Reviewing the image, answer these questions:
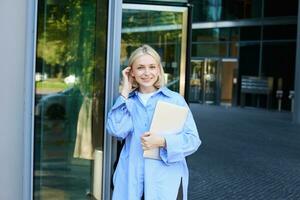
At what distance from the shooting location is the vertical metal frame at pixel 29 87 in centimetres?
323

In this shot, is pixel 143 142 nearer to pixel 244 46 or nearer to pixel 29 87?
pixel 29 87

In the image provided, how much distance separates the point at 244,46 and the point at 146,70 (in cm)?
2467

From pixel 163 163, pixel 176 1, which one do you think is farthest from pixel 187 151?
pixel 176 1

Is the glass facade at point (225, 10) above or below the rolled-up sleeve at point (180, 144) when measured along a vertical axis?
above

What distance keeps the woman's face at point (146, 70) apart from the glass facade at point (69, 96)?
51 centimetres

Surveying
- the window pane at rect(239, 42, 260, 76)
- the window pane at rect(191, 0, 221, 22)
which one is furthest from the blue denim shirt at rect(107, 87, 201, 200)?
the window pane at rect(191, 0, 221, 22)

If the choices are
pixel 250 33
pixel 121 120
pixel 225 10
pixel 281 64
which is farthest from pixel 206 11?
pixel 121 120

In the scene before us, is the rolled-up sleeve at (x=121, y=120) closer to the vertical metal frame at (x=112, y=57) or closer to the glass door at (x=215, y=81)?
the vertical metal frame at (x=112, y=57)

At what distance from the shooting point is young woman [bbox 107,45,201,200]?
9.57 ft

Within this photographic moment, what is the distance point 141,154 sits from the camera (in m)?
2.96

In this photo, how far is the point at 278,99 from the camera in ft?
83.1

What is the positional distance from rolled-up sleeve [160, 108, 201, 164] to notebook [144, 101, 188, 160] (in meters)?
0.03

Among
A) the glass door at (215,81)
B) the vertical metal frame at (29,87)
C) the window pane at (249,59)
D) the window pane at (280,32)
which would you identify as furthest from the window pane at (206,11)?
the vertical metal frame at (29,87)

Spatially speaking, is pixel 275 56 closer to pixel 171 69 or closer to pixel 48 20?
pixel 171 69
